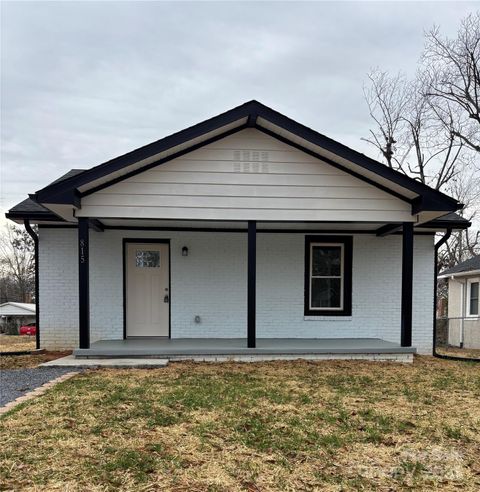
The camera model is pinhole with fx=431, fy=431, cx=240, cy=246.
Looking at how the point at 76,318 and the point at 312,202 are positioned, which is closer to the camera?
the point at 312,202

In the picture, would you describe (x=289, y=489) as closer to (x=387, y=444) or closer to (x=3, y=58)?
(x=387, y=444)

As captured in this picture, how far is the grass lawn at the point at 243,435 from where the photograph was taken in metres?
3.01

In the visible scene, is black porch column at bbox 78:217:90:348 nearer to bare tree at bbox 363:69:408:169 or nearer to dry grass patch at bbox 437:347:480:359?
dry grass patch at bbox 437:347:480:359

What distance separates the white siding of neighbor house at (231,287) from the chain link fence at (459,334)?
5.99m

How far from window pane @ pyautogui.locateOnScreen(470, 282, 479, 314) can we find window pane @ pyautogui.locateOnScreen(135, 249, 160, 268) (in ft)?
40.7

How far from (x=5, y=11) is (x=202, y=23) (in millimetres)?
4686

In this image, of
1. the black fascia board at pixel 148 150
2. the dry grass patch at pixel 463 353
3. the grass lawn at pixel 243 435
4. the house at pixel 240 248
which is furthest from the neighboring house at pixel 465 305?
the black fascia board at pixel 148 150

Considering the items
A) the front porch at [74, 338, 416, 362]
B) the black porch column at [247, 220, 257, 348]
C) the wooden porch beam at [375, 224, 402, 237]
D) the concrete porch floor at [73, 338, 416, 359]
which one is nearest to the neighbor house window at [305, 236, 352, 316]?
the wooden porch beam at [375, 224, 402, 237]

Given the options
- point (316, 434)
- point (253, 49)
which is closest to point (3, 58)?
point (253, 49)

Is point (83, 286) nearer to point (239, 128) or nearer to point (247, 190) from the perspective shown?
point (247, 190)

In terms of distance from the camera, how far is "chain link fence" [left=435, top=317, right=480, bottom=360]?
48.3 ft

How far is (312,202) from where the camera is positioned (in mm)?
7594

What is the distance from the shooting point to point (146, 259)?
30.1ft

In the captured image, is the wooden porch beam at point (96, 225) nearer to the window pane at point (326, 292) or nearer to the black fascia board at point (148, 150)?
the black fascia board at point (148, 150)
